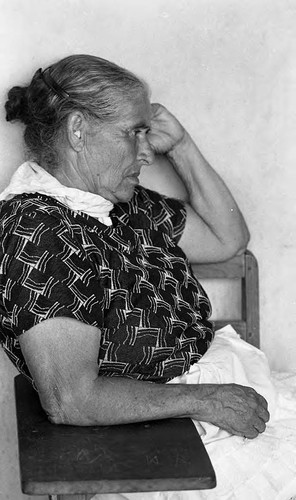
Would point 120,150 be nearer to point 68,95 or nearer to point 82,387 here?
point 68,95

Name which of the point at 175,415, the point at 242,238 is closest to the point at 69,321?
the point at 175,415

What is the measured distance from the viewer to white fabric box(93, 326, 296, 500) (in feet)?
6.95

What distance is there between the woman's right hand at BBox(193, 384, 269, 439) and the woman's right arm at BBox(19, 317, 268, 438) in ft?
0.17

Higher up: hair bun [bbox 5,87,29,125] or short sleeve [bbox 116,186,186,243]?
hair bun [bbox 5,87,29,125]

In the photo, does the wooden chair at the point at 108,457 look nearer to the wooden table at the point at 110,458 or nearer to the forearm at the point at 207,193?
the wooden table at the point at 110,458

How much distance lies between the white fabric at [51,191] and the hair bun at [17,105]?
0.47 ft

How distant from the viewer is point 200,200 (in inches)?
107

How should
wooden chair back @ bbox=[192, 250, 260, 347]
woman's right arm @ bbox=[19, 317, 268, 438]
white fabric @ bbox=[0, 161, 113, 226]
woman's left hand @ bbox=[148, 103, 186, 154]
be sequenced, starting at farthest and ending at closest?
wooden chair back @ bbox=[192, 250, 260, 347] < woman's left hand @ bbox=[148, 103, 186, 154] < white fabric @ bbox=[0, 161, 113, 226] < woman's right arm @ bbox=[19, 317, 268, 438]

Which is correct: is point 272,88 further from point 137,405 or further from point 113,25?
point 137,405

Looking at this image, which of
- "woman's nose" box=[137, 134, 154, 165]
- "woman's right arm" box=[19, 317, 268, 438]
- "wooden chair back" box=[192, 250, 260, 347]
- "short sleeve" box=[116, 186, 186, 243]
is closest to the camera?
"woman's right arm" box=[19, 317, 268, 438]

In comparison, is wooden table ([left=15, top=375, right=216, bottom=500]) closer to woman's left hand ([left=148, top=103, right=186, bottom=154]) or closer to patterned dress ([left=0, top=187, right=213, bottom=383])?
patterned dress ([left=0, top=187, right=213, bottom=383])

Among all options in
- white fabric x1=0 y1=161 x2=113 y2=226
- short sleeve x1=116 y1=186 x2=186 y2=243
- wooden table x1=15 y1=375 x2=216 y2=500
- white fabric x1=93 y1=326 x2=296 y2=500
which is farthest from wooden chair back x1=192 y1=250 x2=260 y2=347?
wooden table x1=15 y1=375 x2=216 y2=500

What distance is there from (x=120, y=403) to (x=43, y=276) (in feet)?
1.15

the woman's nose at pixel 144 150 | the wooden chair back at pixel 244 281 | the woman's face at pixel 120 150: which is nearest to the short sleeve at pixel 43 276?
the woman's face at pixel 120 150
